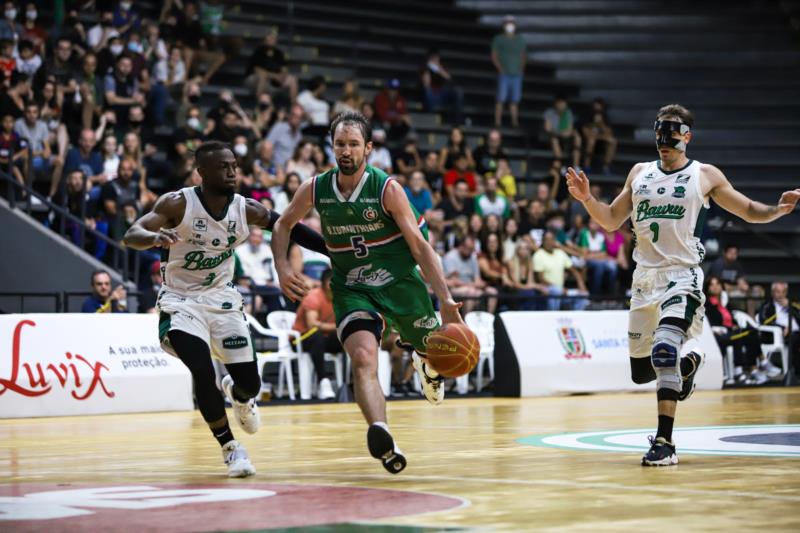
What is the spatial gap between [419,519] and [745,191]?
2329cm

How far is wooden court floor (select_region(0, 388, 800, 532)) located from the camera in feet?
19.0

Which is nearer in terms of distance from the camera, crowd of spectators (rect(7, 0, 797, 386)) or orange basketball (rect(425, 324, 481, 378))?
orange basketball (rect(425, 324, 481, 378))

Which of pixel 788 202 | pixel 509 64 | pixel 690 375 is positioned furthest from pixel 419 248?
pixel 509 64

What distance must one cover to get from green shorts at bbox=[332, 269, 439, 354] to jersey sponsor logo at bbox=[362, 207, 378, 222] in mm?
455

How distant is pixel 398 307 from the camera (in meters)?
8.34

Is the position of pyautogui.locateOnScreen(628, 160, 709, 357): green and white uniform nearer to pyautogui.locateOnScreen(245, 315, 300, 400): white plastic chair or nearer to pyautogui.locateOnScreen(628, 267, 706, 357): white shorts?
pyautogui.locateOnScreen(628, 267, 706, 357): white shorts

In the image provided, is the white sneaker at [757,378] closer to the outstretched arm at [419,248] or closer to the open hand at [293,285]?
the outstretched arm at [419,248]

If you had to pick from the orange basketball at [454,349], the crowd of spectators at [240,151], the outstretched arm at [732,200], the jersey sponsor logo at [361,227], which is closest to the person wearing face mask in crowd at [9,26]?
the crowd of spectators at [240,151]

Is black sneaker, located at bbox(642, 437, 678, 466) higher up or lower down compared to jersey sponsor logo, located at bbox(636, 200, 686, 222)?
lower down

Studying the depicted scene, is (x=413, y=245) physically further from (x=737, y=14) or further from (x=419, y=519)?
(x=737, y=14)

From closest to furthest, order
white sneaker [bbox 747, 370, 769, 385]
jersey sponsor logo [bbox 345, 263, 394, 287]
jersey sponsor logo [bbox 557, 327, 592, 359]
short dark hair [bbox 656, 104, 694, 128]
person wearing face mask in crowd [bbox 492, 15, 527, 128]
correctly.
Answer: jersey sponsor logo [bbox 345, 263, 394, 287]
short dark hair [bbox 656, 104, 694, 128]
jersey sponsor logo [bbox 557, 327, 592, 359]
white sneaker [bbox 747, 370, 769, 385]
person wearing face mask in crowd [bbox 492, 15, 527, 128]

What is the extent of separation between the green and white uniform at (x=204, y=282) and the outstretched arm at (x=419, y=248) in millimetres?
1070

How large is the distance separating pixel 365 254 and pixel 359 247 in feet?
0.19

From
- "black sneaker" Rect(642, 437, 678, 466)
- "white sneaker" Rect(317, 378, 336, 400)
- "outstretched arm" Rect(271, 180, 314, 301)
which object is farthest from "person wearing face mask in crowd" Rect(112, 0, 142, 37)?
"black sneaker" Rect(642, 437, 678, 466)
